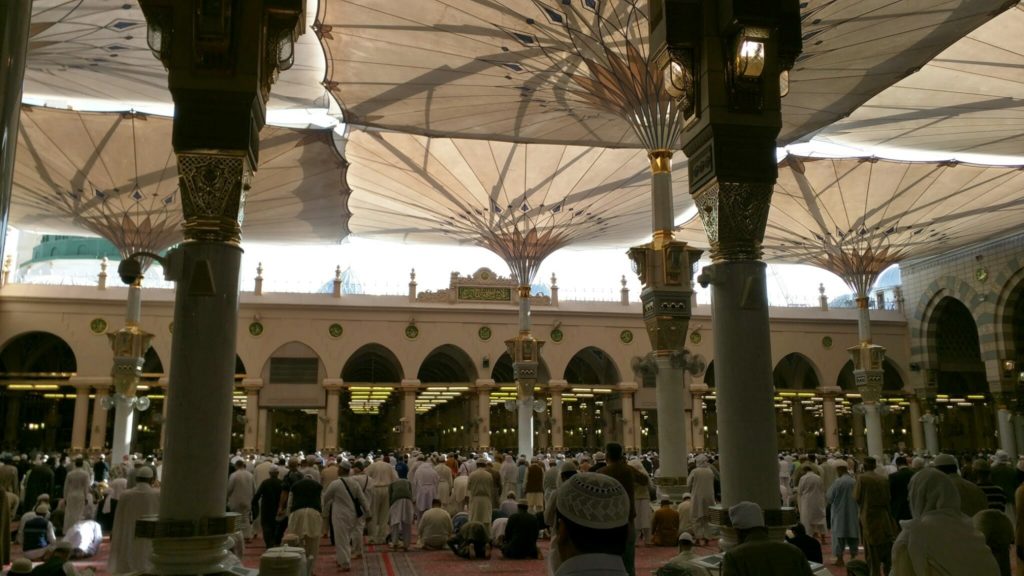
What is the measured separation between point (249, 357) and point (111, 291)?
15.0 feet

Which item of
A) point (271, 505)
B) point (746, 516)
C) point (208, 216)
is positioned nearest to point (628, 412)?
point (271, 505)

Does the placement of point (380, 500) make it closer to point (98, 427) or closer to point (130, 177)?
point (130, 177)

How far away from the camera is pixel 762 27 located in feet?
17.8

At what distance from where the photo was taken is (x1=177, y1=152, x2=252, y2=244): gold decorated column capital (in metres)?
5.19

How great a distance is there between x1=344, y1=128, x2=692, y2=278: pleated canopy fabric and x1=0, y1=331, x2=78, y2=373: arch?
1274 centimetres

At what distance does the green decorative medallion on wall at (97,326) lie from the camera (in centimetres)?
2395

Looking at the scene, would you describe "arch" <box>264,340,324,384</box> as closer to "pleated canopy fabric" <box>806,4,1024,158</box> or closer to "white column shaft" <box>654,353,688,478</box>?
"pleated canopy fabric" <box>806,4,1024,158</box>

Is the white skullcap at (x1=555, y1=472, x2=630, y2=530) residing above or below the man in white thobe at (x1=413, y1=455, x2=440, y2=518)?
above

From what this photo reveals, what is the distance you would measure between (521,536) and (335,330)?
1685 centimetres

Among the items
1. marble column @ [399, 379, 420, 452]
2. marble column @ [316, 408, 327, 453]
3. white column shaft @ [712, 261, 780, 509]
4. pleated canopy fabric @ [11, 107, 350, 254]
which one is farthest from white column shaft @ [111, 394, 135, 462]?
white column shaft @ [712, 261, 780, 509]

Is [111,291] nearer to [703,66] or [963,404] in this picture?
[703,66]

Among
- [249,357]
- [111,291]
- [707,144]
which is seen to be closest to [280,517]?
[707,144]

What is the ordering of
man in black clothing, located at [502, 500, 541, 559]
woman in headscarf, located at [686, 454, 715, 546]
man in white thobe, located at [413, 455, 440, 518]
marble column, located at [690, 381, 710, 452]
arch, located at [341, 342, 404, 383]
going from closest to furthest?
man in black clothing, located at [502, 500, 541, 559] → woman in headscarf, located at [686, 454, 715, 546] → man in white thobe, located at [413, 455, 440, 518] → marble column, located at [690, 381, 710, 452] → arch, located at [341, 342, 404, 383]

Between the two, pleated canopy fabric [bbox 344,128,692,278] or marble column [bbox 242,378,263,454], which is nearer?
pleated canopy fabric [bbox 344,128,692,278]
